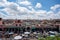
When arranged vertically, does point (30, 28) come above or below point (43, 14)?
below

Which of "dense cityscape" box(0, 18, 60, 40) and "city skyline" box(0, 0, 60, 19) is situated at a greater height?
"city skyline" box(0, 0, 60, 19)

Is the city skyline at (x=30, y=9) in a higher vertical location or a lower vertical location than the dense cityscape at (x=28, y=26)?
higher

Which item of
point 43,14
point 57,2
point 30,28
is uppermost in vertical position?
point 57,2

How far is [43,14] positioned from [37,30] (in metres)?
0.36

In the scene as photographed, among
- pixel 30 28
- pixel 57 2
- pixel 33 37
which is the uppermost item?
pixel 57 2

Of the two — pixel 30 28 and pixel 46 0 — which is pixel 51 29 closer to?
pixel 30 28

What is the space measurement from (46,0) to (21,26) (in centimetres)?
76

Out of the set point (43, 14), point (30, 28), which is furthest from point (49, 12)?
point (30, 28)

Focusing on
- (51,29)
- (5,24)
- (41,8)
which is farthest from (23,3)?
(51,29)

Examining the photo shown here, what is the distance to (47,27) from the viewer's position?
2.97m

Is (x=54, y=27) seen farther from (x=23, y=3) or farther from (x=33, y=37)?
(x=23, y=3)

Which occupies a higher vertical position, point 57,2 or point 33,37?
point 57,2

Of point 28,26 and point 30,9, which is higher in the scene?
point 30,9

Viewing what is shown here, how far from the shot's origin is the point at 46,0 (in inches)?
119
